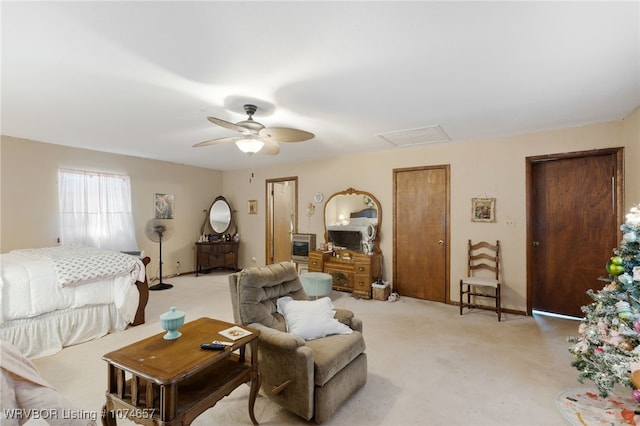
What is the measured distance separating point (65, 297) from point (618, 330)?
461 cm

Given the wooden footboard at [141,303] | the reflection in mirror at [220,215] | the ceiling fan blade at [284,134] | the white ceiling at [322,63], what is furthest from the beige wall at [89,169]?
the ceiling fan blade at [284,134]

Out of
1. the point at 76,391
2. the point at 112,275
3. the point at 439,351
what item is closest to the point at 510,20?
the point at 439,351

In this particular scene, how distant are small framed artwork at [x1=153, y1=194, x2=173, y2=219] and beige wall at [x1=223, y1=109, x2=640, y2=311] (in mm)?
2565

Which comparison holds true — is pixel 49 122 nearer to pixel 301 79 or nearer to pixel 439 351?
pixel 301 79

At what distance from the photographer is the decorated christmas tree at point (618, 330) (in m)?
1.90

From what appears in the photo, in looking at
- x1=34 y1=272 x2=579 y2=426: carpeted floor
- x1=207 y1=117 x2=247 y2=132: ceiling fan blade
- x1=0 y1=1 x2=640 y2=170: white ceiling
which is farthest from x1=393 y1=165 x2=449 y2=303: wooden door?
x1=207 y1=117 x2=247 y2=132: ceiling fan blade

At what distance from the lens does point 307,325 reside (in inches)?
85.7

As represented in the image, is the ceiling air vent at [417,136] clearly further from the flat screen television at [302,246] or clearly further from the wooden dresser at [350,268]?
the flat screen television at [302,246]

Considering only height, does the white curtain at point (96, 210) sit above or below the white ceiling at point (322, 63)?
below

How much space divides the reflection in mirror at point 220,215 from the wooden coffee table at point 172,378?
5111mm

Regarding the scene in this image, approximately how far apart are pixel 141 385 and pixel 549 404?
2.63m

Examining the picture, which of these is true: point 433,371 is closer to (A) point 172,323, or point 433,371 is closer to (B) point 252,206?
(A) point 172,323

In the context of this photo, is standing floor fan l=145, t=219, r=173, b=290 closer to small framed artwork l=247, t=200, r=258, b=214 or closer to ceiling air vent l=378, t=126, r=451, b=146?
small framed artwork l=247, t=200, r=258, b=214

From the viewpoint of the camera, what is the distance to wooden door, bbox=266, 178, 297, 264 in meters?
6.46
